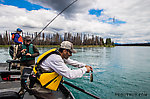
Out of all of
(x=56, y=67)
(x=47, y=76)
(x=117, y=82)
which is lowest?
(x=117, y=82)

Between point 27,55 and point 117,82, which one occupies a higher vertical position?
point 27,55

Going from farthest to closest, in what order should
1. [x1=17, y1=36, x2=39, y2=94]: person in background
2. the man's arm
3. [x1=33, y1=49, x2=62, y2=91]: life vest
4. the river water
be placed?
1. the river water
2. [x1=17, y1=36, x2=39, y2=94]: person in background
3. [x1=33, y1=49, x2=62, y2=91]: life vest
4. the man's arm

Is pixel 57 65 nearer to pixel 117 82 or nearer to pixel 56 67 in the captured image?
pixel 56 67

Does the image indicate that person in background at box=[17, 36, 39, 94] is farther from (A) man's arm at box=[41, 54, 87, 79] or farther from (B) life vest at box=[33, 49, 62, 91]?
(A) man's arm at box=[41, 54, 87, 79]

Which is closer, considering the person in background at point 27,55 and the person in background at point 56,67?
the person in background at point 56,67

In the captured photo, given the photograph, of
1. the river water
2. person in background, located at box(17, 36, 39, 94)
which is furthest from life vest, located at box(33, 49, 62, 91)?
the river water

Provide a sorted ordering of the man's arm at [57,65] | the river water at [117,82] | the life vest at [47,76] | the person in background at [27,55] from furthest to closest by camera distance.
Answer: the river water at [117,82]
the person in background at [27,55]
the life vest at [47,76]
the man's arm at [57,65]

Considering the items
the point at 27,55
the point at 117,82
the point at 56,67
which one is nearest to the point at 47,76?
the point at 56,67

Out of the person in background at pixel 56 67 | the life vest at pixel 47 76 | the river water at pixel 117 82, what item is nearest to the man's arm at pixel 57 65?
the person in background at pixel 56 67

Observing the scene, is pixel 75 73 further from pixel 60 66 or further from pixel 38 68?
pixel 38 68

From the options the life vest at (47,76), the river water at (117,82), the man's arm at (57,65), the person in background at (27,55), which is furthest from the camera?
the river water at (117,82)

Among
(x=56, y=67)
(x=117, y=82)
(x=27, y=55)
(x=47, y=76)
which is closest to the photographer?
(x=56, y=67)

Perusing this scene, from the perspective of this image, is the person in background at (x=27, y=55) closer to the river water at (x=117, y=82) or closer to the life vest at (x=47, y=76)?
the life vest at (x=47, y=76)

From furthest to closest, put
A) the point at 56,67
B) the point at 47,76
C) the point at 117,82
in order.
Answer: the point at 117,82 < the point at 47,76 < the point at 56,67
